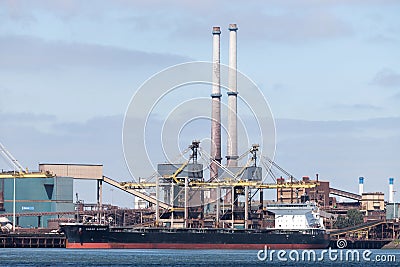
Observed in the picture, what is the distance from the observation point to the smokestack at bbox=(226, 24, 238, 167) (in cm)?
17938

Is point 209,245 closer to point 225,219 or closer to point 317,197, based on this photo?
point 225,219

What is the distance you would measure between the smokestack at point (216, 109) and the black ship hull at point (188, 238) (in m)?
26.1

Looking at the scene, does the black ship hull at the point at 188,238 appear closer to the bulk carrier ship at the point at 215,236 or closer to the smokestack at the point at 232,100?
the bulk carrier ship at the point at 215,236

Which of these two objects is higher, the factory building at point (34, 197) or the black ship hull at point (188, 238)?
the factory building at point (34, 197)

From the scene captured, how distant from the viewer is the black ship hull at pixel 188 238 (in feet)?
452

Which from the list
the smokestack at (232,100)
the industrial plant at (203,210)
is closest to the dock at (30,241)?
the industrial plant at (203,210)

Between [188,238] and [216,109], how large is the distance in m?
42.2

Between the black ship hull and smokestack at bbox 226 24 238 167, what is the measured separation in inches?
1221

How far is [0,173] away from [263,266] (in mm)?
84798

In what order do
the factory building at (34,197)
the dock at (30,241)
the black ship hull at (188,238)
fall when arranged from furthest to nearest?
1. the factory building at (34,197)
2. the dock at (30,241)
3. the black ship hull at (188,238)

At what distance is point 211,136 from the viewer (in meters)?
180

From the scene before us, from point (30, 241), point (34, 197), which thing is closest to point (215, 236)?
point (30, 241)

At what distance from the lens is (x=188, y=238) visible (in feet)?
470

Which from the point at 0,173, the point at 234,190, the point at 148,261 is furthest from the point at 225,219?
the point at 148,261
